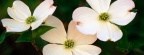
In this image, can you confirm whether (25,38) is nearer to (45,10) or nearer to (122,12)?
(45,10)

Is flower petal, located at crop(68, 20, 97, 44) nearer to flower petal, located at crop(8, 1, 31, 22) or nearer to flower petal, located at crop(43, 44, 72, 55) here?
flower petal, located at crop(43, 44, 72, 55)

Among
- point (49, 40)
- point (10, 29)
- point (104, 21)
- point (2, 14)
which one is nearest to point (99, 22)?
point (104, 21)

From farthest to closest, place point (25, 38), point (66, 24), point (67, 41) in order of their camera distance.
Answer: point (66, 24) → point (67, 41) → point (25, 38)

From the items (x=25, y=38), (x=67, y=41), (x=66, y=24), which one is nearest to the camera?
(x=25, y=38)

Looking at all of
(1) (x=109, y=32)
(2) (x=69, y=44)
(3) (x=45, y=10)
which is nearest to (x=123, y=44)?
(1) (x=109, y=32)

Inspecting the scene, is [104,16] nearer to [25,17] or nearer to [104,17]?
[104,17]

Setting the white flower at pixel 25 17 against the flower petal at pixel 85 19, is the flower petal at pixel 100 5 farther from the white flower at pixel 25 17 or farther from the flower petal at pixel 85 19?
the white flower at pixel 25 17

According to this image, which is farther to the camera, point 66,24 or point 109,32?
point 66,24

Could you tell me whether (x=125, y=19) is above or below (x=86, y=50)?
above
